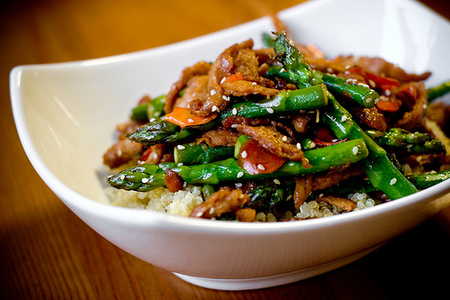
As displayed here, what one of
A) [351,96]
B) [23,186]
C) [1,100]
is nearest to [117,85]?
[23,186]

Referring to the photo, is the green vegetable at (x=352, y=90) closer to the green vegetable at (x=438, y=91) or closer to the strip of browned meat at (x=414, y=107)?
the strip of browned meat at (x=414, y=107)

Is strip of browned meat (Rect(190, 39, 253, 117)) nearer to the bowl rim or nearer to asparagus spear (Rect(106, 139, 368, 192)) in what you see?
asparagus spear (Rect(106, 139, 368, 192))

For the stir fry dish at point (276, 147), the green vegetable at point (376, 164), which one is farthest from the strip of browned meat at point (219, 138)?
the green vegetable at point (376, 164)

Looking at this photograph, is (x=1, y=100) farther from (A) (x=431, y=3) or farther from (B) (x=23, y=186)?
(A) (x=431, y=3)

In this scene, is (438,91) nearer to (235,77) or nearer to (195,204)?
(235,77)

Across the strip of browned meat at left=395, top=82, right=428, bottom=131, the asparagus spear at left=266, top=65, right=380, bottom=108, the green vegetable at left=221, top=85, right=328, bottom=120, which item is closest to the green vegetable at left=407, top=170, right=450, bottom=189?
the strip of browned meat at left=395, top=82, right=428, bottom=131

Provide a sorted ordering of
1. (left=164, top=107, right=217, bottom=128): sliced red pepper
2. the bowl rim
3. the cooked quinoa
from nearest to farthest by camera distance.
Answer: the bowl rim → the cooked quinoa → (left=164, top=107, right=217, bottom=128): sliced red pepper

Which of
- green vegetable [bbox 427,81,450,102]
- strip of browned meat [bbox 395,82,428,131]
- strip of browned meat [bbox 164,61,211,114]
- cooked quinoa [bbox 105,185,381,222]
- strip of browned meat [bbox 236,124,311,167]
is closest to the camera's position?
strip of browned meat [bbox 236,124,311,167]
